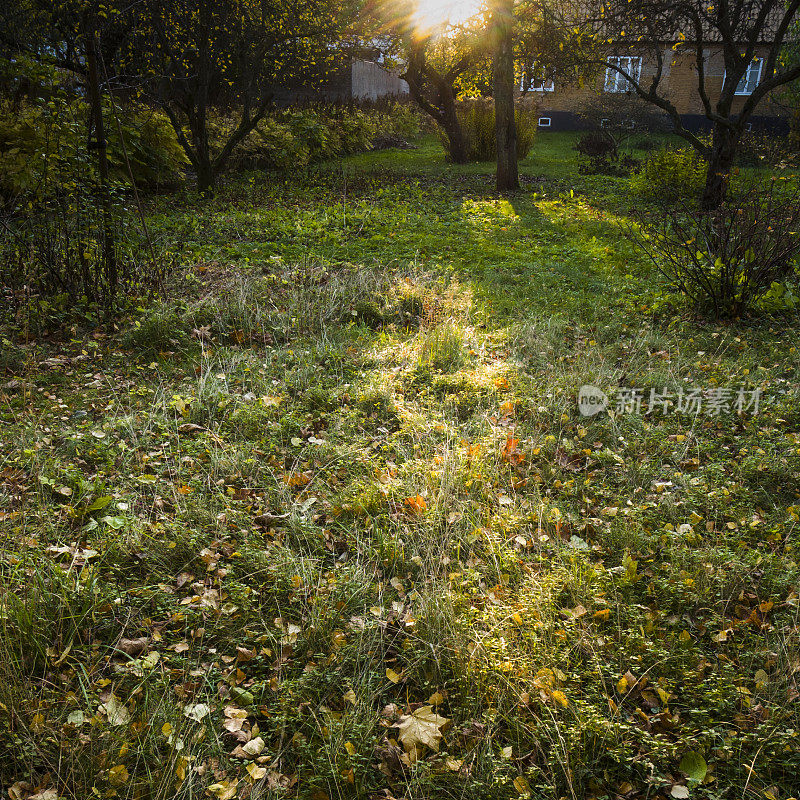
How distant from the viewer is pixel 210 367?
4.50 meters

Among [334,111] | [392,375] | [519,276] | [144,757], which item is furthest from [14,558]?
[334,111]

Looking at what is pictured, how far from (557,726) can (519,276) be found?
5825 mm

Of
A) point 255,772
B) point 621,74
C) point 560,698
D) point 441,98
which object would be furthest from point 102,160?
point 621,74

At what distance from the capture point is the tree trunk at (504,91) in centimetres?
1139

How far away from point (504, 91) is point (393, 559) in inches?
472

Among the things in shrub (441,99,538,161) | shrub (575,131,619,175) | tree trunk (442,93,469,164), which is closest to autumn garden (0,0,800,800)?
shrub (575,131,619,175)

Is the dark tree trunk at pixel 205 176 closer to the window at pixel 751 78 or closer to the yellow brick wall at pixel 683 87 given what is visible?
the yellow brick wall at pixel 683 87

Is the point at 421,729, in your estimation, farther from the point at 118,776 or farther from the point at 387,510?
the point at 387,510

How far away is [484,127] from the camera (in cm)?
1827

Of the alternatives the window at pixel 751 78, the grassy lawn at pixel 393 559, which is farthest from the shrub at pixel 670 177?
the window at pixel 751 78

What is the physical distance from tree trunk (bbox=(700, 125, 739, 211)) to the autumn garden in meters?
3.48

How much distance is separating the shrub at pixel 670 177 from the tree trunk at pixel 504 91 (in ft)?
8.82

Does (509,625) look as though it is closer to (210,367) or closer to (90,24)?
(210,367)

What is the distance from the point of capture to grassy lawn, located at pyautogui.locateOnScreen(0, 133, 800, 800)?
200 cm
